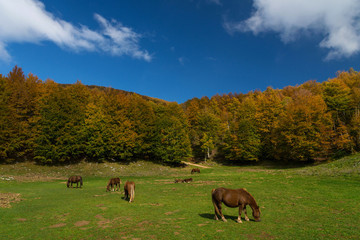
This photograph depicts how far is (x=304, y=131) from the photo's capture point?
46.1 m

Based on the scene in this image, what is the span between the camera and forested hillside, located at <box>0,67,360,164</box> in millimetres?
43594

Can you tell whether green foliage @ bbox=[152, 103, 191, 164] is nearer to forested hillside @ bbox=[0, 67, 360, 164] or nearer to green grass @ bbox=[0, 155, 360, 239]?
forested hillside @ bbox=[0, 67, 360, 164]

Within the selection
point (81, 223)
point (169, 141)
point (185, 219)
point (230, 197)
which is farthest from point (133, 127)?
point (230, 197)

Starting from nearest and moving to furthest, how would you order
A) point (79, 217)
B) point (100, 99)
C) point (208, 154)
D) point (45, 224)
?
point (45, 224)
point (79, 217)
point (100, 99)
point (208, 154)


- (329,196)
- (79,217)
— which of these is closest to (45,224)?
(79,217)

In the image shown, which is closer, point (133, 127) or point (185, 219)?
point (185, 219)

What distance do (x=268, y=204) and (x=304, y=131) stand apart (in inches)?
1530

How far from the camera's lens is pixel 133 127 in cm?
5509

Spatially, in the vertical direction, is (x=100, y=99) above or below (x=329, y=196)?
above

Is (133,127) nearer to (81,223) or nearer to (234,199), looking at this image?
(81,223)

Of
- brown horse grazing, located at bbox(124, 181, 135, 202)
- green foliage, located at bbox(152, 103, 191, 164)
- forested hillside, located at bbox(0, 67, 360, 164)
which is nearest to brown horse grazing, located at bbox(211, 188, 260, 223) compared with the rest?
brown horse grazing, located at bbox(124, 181, 135, 202)

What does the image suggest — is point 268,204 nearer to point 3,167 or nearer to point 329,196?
point 329,196

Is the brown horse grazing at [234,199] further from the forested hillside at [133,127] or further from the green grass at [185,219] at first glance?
the forested hillside at [133,127]

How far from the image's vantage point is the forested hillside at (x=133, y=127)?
143ft
